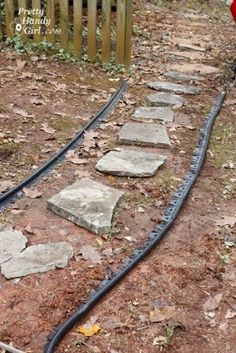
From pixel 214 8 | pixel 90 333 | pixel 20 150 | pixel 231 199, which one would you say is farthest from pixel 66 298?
pixel 214 8

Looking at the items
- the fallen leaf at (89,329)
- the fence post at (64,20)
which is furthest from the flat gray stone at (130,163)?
the fence post at (64,20)

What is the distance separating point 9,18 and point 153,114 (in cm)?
291

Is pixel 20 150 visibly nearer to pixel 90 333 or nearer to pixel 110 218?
pixel 110 218

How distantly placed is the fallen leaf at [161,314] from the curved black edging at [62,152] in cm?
142

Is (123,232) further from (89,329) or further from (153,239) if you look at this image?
(89,329)

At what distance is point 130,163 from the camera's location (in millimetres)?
4301

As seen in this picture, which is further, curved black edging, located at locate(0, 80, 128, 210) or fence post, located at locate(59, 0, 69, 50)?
fence post, located at locate(59, 0, 69, 50)

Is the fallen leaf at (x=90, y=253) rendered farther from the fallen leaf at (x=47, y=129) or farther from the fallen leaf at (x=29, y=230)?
the fallen leaf at (x=47, y=129)

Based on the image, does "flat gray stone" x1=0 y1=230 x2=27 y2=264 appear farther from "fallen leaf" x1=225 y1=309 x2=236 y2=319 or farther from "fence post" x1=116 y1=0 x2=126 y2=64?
"fence post" x1=116 y1=0 x2=126 y2=64

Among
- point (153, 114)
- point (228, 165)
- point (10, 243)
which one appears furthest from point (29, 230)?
point (153, 114)

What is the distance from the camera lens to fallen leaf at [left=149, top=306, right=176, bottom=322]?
278 cm

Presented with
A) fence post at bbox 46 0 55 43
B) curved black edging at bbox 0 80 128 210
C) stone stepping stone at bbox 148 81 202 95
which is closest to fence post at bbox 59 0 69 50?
fence post at bbox 46 0 55 43

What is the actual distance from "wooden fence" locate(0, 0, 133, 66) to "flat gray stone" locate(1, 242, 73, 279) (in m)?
4.05

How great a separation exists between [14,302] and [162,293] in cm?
82
